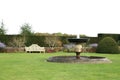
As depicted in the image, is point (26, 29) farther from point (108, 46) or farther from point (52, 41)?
point (108, 46)

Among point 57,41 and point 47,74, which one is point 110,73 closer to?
point 47,74

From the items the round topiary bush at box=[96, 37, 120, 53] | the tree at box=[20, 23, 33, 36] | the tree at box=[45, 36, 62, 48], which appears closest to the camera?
the round topiary bush at box=[96, 37, 120, 53]

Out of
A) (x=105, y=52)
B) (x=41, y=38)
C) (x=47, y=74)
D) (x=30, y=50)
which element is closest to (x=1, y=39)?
(x=41, y=38)

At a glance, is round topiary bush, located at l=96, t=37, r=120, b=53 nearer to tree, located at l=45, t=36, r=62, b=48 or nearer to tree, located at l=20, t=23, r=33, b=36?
tree, located at l=45, t=36, r=62, b=48

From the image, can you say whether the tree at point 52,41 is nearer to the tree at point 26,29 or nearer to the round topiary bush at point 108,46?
the round topiary bush at point 108,46

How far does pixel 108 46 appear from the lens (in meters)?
30.0

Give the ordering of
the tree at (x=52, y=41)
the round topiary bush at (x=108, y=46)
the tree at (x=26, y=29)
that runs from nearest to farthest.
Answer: the round topiary bush at (x=108, y=46) < the tree at (x=52, y=41) < the tree at (x=26, y=29)

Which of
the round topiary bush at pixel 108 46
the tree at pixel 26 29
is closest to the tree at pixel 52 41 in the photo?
the round topiary bush at pixel 108 46

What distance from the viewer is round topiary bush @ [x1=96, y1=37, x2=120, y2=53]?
1168 inches

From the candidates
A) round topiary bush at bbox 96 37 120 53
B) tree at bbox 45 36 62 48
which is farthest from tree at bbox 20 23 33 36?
round topiary bush at bbox 96 37 120 53

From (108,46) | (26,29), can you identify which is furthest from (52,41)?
(26,29)

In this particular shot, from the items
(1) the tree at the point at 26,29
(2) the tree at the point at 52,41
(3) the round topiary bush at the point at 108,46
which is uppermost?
(1) the tree at the point at 26,29

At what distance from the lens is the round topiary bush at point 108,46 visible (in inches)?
1168

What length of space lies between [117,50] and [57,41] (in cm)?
1016
